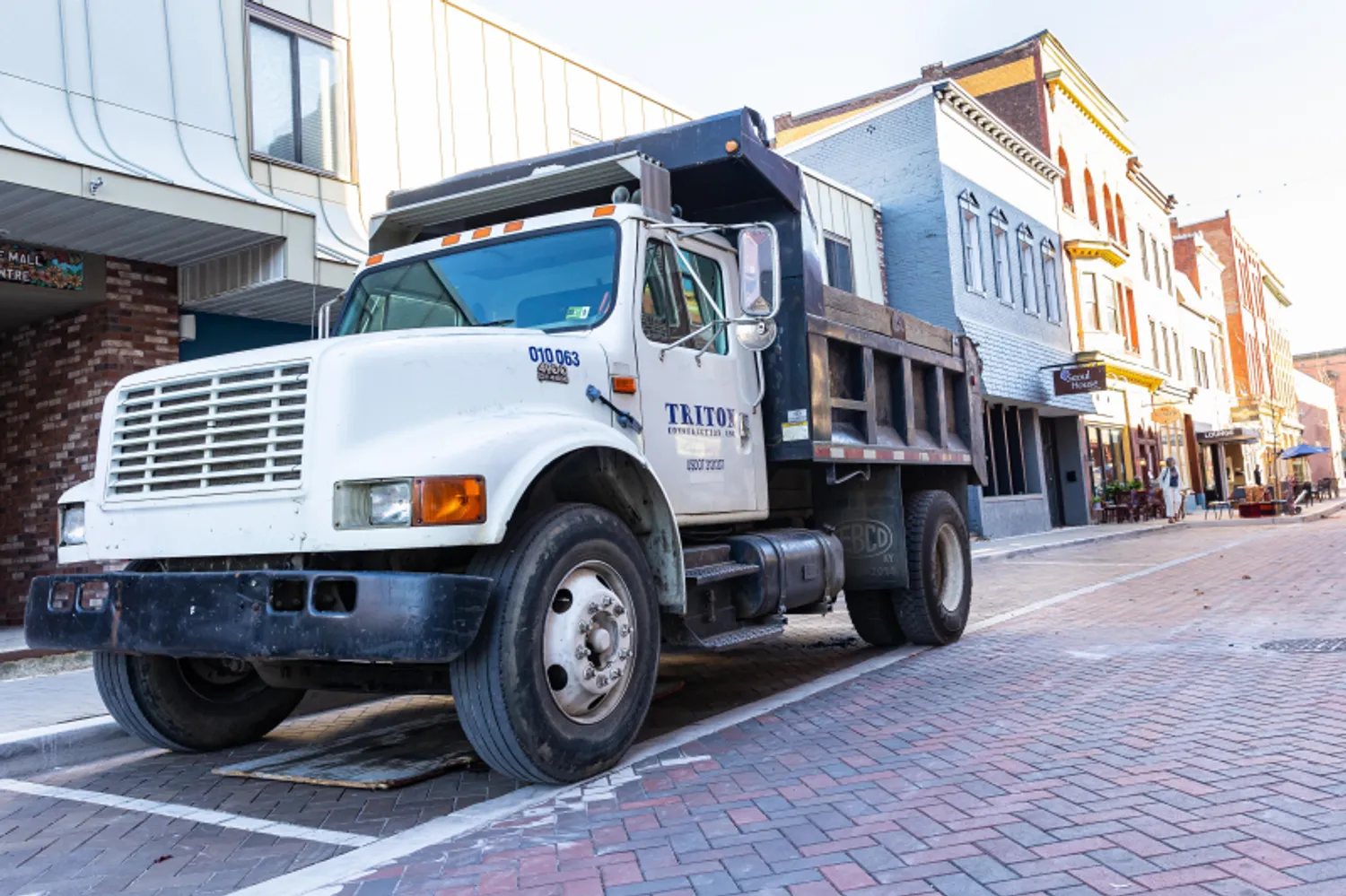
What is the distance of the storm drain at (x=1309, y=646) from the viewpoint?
6.66 metres

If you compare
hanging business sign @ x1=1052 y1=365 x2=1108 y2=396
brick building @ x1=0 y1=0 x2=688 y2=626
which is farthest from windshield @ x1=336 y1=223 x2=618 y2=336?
hanging business sign @ x1=1052 y1=365 x2=1108 y2=396

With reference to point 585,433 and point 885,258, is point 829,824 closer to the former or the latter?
point 585,433

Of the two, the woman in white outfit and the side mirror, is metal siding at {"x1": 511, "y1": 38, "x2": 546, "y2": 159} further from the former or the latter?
the woman in white outfit

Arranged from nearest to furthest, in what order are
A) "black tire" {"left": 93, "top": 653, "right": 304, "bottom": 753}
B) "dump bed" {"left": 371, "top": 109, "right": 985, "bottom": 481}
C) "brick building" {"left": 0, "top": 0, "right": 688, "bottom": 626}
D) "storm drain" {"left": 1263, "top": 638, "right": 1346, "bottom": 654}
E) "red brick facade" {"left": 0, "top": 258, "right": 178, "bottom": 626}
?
"black tire" {"left": 93, "top": 653, "right": 304, "bottom": 753}, "dump bed" {"left": 371, "top": 109, "right": 985, "bottom": 481}, "storm drain" {"left": 1263, "top": 638, "right": 1346, "bottom": 654}, "brick building" {"left": 0, "top": 0, "right": 688, "bottom": 626}, "red brick facade" {"left": 0, "top": 258, "right": 178, "bottom": 626}

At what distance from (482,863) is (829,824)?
1.17m

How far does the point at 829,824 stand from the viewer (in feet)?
12.1

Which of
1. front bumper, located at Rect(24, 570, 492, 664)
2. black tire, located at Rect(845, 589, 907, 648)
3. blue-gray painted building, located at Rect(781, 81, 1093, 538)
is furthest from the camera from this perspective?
blue-gray painted building, located at Rect(781, 81, 1093, 538)

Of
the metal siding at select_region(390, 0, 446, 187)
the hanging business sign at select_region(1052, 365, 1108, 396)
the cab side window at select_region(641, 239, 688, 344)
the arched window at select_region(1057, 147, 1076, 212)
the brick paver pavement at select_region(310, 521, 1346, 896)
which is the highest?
the arched window at select_region(1057, 147, 1076, 212)

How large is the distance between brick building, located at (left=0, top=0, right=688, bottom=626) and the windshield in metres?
3.70

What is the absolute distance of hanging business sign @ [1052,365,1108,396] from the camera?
24.7 metres

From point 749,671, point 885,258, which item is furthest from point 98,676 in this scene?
point 885,258

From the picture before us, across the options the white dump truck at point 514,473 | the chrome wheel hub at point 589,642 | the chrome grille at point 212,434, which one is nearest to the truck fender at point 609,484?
the white dump truck at point 514,473

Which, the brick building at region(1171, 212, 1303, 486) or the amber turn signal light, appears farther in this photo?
the brick building at region(1171, 212, 1303, 486)

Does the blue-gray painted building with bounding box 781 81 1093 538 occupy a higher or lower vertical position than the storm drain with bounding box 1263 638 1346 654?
higher
